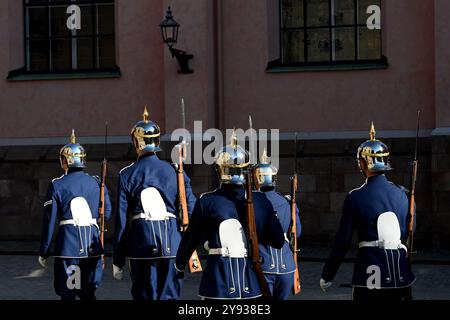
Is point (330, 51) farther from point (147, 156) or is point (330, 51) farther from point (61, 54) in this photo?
point (147, 156)

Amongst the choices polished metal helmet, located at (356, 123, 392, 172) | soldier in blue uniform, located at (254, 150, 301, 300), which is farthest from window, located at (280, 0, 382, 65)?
polished metal helmet, located at (356, 123, 392, 172)

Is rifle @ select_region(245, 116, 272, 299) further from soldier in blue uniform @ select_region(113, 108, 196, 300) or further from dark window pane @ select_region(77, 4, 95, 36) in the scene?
dark window pane @ select_region(77, 4, 95, 36)

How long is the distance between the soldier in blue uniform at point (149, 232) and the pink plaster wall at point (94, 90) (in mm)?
9448

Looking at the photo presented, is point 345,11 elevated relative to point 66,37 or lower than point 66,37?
elevated

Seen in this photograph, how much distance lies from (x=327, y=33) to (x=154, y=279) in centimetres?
995

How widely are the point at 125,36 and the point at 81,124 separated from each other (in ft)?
5.38

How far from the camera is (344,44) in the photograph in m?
21.0

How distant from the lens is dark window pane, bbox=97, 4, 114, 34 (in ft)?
72.0

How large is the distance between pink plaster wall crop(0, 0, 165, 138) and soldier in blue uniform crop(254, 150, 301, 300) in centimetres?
1022

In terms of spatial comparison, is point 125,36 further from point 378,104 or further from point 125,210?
point 125,210

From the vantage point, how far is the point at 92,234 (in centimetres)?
1277

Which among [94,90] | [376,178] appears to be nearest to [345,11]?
[94,90]

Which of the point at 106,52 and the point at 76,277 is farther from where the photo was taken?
the point at 106,52
